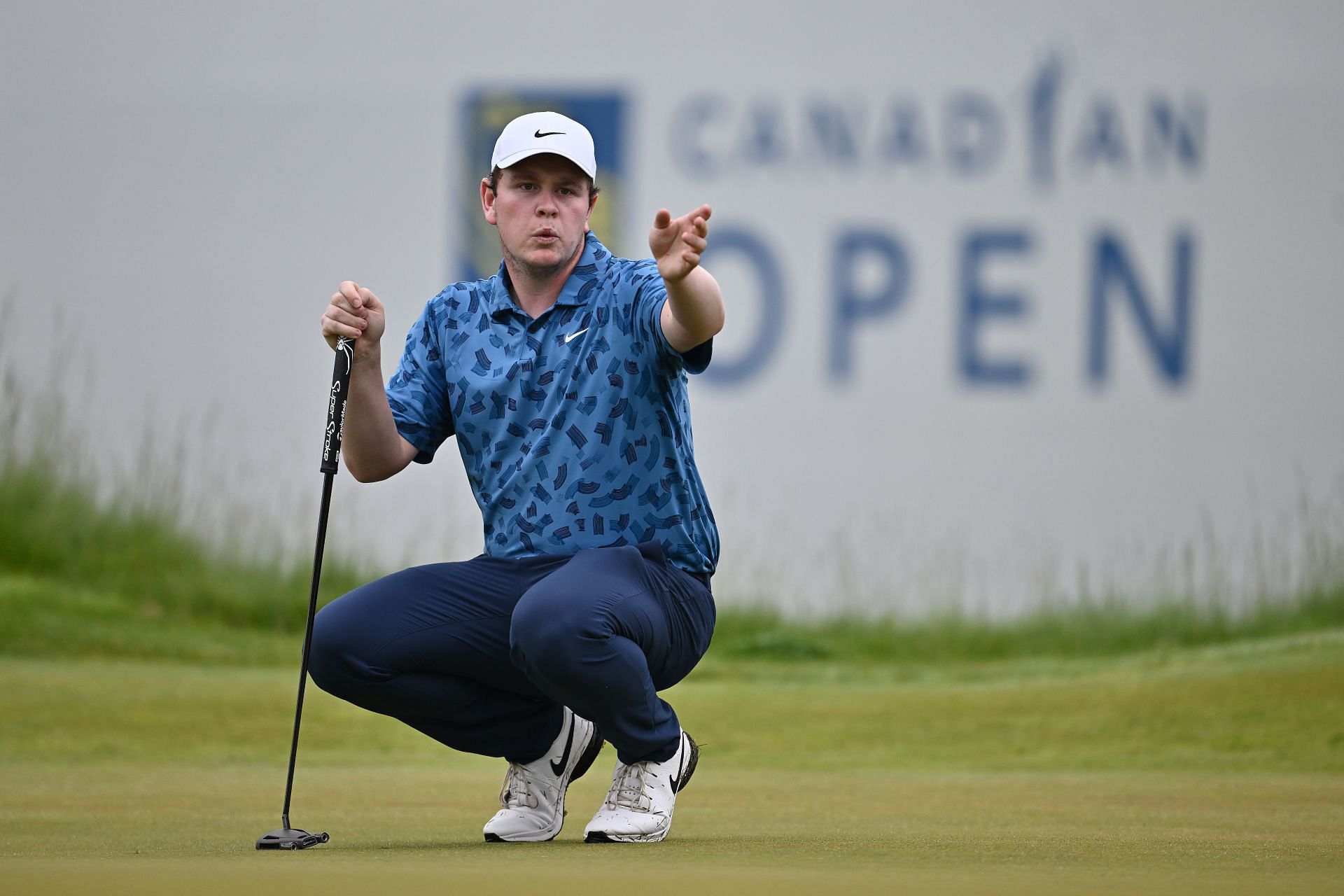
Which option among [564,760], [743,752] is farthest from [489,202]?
[743,752]

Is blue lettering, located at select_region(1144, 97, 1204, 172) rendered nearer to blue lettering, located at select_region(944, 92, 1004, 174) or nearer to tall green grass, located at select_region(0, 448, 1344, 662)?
blue lettering, located at select_region(944, 92, 1004, 174)

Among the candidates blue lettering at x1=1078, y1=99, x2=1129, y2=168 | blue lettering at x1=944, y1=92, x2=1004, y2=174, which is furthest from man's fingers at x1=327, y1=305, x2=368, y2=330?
blue lettering at x1=1078, y1=99, x2=1129, y2=168

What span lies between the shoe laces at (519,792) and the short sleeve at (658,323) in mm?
704

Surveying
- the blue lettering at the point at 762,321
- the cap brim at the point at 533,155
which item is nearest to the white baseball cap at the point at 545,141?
the cap brim at the point at 533,155

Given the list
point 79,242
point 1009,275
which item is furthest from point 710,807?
point 79,242

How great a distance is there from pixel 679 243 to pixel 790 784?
70.5 inches

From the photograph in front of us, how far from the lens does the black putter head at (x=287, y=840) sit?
92.9 inches

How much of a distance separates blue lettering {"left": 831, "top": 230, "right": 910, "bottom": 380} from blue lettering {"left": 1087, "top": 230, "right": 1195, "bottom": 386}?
66 centimetres

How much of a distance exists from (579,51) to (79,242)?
6.54 feet

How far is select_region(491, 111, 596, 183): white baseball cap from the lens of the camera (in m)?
2.68

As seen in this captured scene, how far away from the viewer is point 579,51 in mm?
6164

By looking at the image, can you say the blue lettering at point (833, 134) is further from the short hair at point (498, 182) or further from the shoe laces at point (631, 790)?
the shoe laces at point (631, 790)

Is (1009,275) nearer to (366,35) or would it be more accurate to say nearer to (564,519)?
(366,35)

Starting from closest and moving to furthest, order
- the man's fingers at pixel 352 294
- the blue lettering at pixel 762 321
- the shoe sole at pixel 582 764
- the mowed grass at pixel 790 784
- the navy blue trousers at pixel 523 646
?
1. the mowed grass at pixel 790 784
2. the navy blue trousers at pixel 523 646
3. the man's fingers at pixel 352 294
4. the shoe sole at pixel 582 764
5. the blue lettering at pixel 762 321
